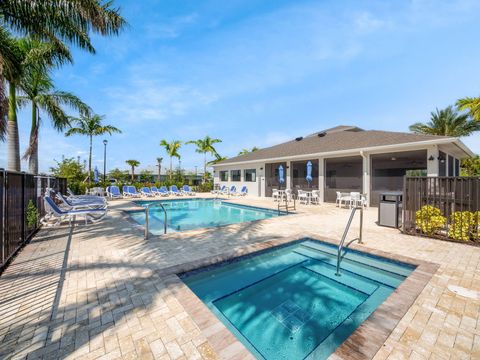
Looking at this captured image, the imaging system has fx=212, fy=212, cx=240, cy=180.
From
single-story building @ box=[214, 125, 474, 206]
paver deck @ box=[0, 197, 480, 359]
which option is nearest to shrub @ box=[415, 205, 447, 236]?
paver deck @ box=[0, 197, 480, 359]

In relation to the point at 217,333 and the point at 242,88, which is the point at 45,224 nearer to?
the point at 217,333

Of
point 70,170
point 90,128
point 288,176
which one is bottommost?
point 288,176

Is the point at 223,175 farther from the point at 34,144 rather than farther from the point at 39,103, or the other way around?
the point at 39,103

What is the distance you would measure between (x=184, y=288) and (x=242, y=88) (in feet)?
49.5

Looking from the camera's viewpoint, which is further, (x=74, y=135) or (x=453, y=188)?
(x=74, y=135)

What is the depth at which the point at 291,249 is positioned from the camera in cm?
560

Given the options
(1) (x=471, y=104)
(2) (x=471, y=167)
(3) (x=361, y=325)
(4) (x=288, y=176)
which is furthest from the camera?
(2) (x=471, y=167)

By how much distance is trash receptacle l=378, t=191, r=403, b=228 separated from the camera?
23.7 ft

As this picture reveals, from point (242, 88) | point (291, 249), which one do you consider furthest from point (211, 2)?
point (291, 249)

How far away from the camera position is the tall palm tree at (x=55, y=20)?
619cm

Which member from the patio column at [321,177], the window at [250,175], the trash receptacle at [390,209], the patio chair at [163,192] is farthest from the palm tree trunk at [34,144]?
the patio column at [321,177]

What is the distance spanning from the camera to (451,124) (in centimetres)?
2022

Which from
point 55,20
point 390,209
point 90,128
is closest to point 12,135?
point 55,20

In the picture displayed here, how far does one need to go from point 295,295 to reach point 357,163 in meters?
14.8
